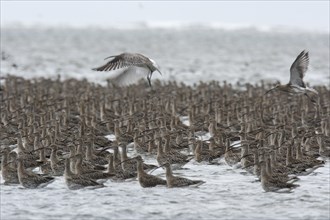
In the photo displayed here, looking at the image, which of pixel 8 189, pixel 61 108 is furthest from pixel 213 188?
pixel 61 108

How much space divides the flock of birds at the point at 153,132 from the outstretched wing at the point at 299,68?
0.03m

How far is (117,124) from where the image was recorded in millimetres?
23203

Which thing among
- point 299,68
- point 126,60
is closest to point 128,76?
point 126,60

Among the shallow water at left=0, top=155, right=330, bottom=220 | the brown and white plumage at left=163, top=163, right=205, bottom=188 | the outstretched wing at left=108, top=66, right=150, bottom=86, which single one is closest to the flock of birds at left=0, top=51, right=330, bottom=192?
the brown and white plumage at left=163, top=163, right=205, bottom=188

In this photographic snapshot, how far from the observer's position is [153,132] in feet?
73.6

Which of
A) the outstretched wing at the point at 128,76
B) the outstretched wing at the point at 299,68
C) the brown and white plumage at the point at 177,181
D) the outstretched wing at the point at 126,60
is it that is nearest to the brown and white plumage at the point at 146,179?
the brown and white plumage at the point at 177,181

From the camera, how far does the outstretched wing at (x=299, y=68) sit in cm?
2316

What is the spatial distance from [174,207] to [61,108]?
12.5m

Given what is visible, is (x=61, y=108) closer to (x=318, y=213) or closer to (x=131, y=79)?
(x=131, y=79)

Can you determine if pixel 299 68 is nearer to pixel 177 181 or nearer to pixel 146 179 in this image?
pixel 177 181

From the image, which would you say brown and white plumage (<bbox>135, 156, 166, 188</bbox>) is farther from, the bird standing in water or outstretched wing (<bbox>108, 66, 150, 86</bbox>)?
outstretched wing (<bbox>108, 66, 150, 86</bbox>)

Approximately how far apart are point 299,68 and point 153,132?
4.26 m

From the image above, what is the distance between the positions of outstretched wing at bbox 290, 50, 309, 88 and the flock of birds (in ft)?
0.09

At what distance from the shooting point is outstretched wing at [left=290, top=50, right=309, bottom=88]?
23156mm
